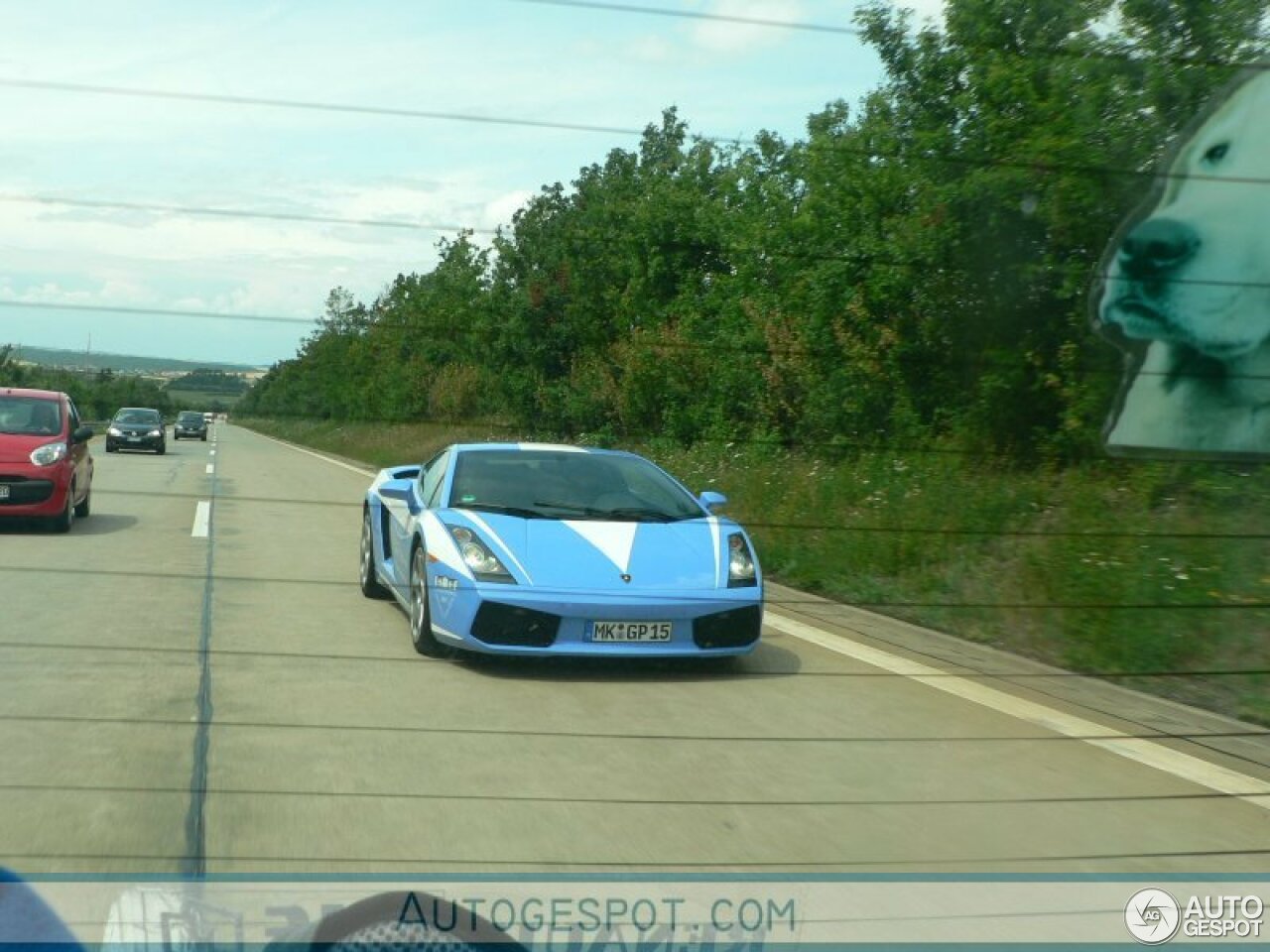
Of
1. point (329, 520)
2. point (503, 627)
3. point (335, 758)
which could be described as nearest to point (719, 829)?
point (335, 758)

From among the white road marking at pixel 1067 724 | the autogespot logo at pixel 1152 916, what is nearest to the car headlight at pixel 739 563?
the white road marking at pixel 1067 724

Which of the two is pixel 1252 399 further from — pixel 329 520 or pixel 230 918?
pixel 329 520

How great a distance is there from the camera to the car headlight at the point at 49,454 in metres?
15.3

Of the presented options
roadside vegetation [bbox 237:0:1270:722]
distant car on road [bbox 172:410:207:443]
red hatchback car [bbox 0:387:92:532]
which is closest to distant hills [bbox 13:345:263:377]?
roadside vegetation [bbox 237:0:1270:722]

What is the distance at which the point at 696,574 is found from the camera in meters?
7.93

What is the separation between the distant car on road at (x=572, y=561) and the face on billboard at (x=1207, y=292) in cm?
229

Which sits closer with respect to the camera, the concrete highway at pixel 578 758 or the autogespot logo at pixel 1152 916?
the autogespot logo at pixel 1152 916

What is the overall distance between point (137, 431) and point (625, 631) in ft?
101

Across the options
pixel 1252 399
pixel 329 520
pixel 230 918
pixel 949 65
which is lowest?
pixel 329 520

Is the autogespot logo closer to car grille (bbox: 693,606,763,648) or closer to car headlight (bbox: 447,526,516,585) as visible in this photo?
car grille (bbox: 693,606,763,648)

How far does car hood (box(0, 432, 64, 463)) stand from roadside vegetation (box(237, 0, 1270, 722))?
5.05m

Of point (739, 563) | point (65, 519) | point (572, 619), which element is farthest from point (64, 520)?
point (739, 563)

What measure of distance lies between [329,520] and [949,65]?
30.6 feet

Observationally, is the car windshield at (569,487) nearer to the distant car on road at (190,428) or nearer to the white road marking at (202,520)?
the white road marking at (202,520)
